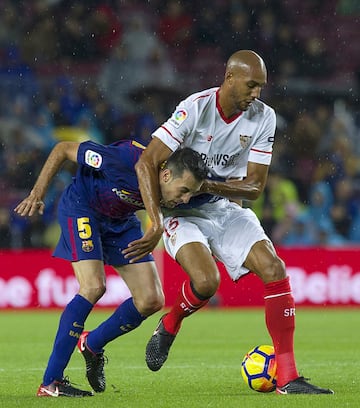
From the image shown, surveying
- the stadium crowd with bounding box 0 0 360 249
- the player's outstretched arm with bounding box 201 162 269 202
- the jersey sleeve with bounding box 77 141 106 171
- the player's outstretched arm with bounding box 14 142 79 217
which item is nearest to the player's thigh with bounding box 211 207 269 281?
the player's outstretched arm with bounding box 201 162 269 202

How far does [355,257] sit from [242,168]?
804 cm

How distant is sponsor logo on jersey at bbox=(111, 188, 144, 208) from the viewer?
6.87 metres

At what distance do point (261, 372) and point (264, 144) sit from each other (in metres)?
1.45

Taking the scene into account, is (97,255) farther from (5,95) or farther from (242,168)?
(5,95)

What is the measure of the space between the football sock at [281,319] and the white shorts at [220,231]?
1.06 ft

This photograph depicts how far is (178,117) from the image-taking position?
6773 millimetres

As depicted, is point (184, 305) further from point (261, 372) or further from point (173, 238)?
point (261, 372)

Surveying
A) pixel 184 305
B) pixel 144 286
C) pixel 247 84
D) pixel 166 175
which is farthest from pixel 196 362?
pixel 247 84

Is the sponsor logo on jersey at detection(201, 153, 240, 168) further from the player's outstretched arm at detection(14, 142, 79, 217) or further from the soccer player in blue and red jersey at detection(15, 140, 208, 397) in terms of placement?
the player's outstretched arm at detection(14, 142, 79, 217)

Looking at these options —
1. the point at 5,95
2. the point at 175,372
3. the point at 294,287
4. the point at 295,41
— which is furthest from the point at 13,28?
the point at 175,372

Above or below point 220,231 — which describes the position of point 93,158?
above

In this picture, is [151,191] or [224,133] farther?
[224,133]

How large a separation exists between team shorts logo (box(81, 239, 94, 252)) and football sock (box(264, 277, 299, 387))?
1126mm

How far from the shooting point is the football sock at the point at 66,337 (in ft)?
21.5
